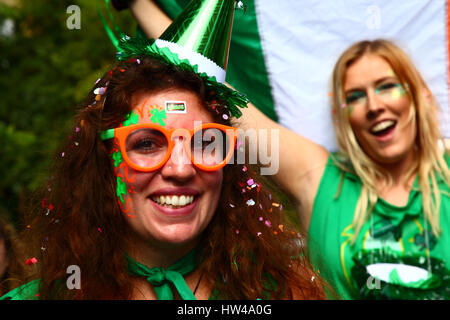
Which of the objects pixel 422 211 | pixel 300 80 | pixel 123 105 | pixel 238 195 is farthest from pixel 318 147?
pixel 123 105

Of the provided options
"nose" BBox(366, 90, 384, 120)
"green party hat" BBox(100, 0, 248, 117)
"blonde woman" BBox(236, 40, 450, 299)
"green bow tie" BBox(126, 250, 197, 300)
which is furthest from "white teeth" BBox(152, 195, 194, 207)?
"nose" BBox(366, 90, 384, 120)

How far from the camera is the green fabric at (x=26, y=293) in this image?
1808 millimetres

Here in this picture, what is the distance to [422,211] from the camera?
2664 mm

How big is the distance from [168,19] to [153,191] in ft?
4.56

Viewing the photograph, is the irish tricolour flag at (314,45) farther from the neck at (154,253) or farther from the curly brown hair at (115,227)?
the neck at (154,253)

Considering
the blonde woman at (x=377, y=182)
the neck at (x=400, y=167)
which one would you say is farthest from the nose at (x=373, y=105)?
the neck at (x=400, y=167)

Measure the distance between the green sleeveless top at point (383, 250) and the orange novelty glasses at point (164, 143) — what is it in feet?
2.78

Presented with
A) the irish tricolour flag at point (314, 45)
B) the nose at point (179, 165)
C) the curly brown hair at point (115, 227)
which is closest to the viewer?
the nose at point (179, 165)

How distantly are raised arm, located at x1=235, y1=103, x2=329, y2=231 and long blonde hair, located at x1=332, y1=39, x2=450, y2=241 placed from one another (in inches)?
6.5

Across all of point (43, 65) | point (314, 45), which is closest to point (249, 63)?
point (314, 45)

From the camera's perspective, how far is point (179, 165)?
1.74 meters

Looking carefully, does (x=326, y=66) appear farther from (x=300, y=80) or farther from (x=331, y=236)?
(x=331, y=236)

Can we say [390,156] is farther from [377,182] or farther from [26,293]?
[26,293]

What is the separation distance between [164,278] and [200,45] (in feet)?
2.70
